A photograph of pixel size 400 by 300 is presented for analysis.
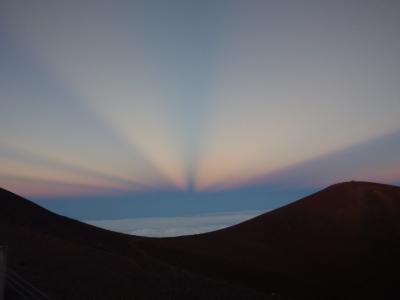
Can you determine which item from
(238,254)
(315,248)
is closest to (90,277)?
(238,254)

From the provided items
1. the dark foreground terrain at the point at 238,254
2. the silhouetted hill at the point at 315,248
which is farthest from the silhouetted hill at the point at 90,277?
the silhouetted hill at the point at 315,248

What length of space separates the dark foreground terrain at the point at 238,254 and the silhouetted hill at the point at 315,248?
0.15 meters

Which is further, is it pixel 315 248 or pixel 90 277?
pixel 315 248

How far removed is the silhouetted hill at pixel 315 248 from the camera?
49688 millimetres

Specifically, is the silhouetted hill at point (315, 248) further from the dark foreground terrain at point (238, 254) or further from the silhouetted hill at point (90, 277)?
the silhouetted hill at point (90, 277)

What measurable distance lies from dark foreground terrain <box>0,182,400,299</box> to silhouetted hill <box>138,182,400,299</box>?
0.48 feet

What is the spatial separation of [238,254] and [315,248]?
509 inches

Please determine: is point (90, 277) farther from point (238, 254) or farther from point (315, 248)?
point (315, 248)

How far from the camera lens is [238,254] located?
58.4 metres

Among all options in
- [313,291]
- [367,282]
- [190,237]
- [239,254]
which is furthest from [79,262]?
Answer: [190,237]

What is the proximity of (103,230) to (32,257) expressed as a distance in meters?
41.8

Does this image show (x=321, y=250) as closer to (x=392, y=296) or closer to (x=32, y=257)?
(x=392, y=296)

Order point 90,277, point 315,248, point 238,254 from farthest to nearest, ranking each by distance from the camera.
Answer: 1. point 315,248
2. point 238,254
3. point 90,277

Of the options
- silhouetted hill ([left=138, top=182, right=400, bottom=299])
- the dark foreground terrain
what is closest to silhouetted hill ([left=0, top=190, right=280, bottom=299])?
the dark foreground terrain
